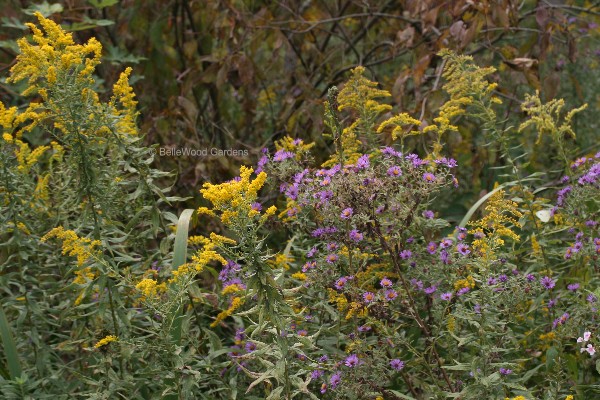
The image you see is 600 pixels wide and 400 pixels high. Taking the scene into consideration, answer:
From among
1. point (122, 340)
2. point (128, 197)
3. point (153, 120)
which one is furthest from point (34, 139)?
point (122, 340)

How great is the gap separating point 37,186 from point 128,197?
1.68 ft

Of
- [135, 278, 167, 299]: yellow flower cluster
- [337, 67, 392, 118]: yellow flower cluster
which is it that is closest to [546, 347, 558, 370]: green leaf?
[337, 67, 392, 118]: yellow flower cluster

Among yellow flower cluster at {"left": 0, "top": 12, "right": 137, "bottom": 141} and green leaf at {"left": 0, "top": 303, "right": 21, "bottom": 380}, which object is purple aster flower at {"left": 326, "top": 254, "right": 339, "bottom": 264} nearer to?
yellow flower cluster at {"left": 0, "top": 12, "right": 137, "bottom": 141}

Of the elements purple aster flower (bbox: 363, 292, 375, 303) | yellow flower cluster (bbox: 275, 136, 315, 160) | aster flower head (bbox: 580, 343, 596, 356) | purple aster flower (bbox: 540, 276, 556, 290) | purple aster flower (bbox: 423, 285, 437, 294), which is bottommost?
purple aster flower (bbox: 540, 276, 556, 290)

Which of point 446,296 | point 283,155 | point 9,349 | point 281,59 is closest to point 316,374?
point 446,296

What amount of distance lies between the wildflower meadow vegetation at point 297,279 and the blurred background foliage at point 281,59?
82cm

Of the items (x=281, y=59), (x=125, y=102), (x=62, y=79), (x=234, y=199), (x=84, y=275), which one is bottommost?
(x=281, y=59)

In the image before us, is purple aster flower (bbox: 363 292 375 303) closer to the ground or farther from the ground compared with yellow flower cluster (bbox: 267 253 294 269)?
farther from the ground

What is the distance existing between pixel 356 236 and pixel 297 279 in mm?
476

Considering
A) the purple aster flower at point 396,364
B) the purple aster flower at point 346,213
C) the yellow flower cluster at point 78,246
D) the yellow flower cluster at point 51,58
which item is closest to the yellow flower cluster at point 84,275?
the yellow flower cluster at point 78,246

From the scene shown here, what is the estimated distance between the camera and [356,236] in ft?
9.25

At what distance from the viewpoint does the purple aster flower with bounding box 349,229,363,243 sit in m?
2.82

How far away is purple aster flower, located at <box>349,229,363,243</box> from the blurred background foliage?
1.17 metres

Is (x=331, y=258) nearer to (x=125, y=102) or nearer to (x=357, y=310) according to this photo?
(x=357, y=310)
